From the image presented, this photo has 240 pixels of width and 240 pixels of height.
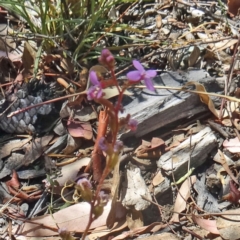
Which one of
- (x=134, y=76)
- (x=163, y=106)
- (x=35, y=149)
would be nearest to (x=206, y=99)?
(x=163, y=106)

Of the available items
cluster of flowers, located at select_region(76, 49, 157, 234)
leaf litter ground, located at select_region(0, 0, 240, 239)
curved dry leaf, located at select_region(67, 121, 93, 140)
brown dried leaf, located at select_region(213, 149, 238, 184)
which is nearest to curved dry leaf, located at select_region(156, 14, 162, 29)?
leaf litter ground, located at select_region(0, 0, 240, 239)

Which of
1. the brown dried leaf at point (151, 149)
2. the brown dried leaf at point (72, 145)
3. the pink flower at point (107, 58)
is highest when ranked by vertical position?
the pink flower at point (107, 58)

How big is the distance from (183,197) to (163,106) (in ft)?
1.38

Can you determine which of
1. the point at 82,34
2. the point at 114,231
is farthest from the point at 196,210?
the point at 82,34

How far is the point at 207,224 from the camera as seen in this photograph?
195 centimetres

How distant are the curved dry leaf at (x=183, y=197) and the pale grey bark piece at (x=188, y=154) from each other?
0.04m

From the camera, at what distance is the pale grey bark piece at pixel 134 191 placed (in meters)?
1.96

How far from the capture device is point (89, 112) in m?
2.32

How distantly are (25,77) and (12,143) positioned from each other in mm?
376

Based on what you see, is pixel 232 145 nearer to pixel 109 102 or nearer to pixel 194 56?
pixel 194 56

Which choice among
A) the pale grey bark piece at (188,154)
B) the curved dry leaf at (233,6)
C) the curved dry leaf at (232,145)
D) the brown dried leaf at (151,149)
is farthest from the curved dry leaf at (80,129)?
the curved dry leaf at (233,6)

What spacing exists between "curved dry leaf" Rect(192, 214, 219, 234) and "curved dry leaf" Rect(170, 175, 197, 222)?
7cm

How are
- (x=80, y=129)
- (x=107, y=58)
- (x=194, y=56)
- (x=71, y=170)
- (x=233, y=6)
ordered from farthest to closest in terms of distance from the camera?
1. (x=233, y=6)
2. (x=194, y=56)
3. (x=80, y=129)
4. (x=71, y=170)
5. (x=107, y=58)

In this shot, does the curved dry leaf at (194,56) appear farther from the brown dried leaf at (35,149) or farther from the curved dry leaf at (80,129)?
the brown dried leaf at (35,149)
